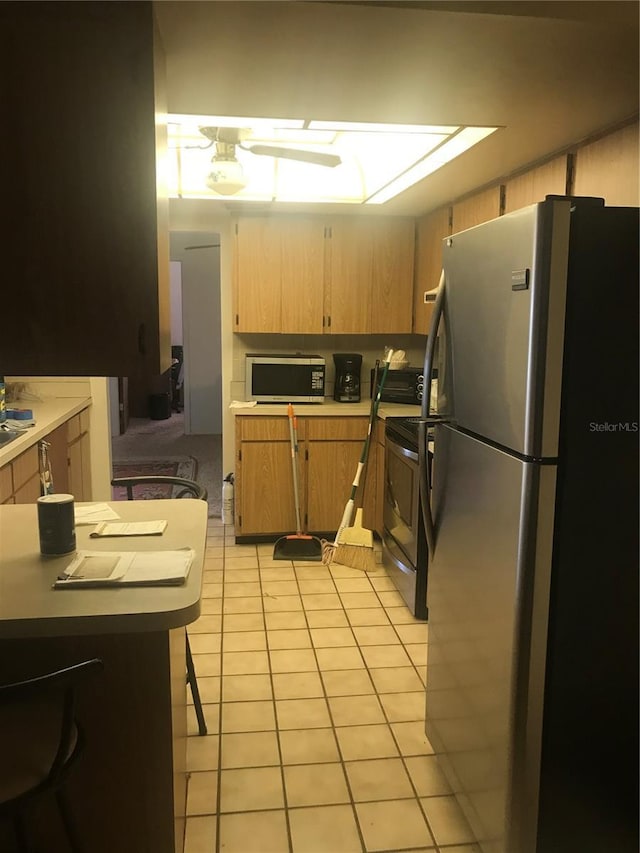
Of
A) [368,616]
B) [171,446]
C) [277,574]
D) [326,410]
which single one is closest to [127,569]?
[368,616]

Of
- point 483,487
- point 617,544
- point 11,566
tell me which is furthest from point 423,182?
point 11,566

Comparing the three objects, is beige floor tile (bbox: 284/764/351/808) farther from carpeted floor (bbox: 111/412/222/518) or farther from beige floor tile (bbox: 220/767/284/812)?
carpeted floor (bbox: 111/412/222/518)

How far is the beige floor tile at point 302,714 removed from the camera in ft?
7.97

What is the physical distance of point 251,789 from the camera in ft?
6.88

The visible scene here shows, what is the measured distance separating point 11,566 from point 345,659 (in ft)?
5.53

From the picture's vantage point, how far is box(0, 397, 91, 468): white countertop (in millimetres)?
2879

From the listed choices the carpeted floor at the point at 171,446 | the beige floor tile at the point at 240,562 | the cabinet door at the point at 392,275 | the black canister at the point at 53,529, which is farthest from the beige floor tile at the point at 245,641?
the carpeted floor at the point at 171,446

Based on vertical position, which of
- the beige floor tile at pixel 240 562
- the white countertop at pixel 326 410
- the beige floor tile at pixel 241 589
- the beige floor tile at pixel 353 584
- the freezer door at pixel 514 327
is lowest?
the beige floor tile at pixel 353 584

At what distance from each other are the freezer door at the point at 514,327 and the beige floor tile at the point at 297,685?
53.2 inches

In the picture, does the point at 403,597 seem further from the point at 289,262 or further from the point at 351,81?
the point at 351,81

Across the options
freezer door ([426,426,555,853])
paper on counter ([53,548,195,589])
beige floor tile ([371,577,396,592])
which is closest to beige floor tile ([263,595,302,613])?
beige floor tile ([371,577,396,592])

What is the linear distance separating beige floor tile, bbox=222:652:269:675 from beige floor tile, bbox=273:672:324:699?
0.10 m

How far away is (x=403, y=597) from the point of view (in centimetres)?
348

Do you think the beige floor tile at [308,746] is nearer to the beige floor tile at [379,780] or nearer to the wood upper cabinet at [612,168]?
the beige floor tile at [379,780]
